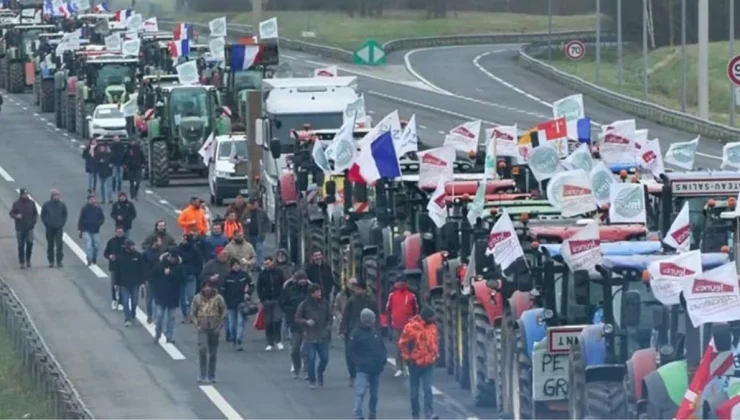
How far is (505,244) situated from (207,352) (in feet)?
18.3

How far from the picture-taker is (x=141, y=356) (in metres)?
27.2

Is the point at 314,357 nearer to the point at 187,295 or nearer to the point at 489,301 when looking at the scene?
the point at 489,301

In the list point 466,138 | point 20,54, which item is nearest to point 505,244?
point 466,138

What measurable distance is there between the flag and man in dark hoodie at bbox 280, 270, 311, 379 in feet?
91.9

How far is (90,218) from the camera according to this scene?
34.7 metres

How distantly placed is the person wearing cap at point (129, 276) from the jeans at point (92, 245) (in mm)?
5566

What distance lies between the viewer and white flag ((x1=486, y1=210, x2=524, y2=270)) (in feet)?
68.1

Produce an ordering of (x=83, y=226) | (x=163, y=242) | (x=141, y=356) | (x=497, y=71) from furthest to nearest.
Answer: (x=497, y=71)
(x=83, y=226)
(x=163, y=242)
(x=141, y=356)

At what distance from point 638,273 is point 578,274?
759 mm

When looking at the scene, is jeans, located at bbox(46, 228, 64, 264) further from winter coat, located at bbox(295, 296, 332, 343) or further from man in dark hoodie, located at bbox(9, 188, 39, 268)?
winter coat, located at bbox(295, 296, 332, 343)

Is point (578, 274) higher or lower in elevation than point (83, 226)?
higher

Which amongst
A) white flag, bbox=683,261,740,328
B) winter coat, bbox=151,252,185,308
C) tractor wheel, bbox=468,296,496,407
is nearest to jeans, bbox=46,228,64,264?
winter coat, bbox=151,252,185,308

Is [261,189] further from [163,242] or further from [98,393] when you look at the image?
[98,393]

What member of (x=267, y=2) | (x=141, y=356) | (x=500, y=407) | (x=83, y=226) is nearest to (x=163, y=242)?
(x=141, y=356)
